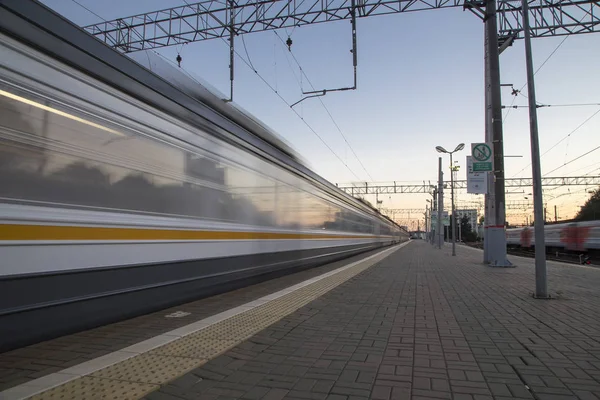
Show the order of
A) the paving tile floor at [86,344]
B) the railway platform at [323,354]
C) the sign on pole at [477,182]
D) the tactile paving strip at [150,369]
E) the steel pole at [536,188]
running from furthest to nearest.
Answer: the sign on pole at [477,182] → the steel pole at [536,188] → the paving tile floor at [86,344] → the tactile paving strip at [150,369] → the railway platform at [323,354]

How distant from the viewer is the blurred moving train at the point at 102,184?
11.8 ft

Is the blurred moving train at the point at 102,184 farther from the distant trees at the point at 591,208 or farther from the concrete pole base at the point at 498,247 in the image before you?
the distant trees at the point at 591,208

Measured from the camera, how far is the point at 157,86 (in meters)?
5.49

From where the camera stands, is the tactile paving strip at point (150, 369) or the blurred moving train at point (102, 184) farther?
the blurred moving train at point (102, 184)

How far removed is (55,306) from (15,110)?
1.71m

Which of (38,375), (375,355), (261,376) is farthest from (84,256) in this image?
(375,355)

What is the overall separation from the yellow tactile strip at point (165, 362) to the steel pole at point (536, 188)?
15.8ft

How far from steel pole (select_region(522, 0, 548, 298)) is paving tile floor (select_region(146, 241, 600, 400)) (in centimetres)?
56

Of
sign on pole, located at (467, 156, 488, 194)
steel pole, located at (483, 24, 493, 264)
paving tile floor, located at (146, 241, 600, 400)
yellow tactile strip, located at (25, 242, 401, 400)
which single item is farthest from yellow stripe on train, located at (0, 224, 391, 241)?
steel pole, located at (483, 24, 493, 264)

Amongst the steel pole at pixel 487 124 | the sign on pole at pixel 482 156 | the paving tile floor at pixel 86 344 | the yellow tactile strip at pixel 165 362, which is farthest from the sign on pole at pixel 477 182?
the paving tile floor at pixel 86 344

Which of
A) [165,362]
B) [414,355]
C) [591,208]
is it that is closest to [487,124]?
[414,355]

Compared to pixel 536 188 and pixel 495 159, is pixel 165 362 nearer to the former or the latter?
pixel 536 188

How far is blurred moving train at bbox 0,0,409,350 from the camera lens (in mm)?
3600

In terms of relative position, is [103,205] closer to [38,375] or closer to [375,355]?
[38,375]
